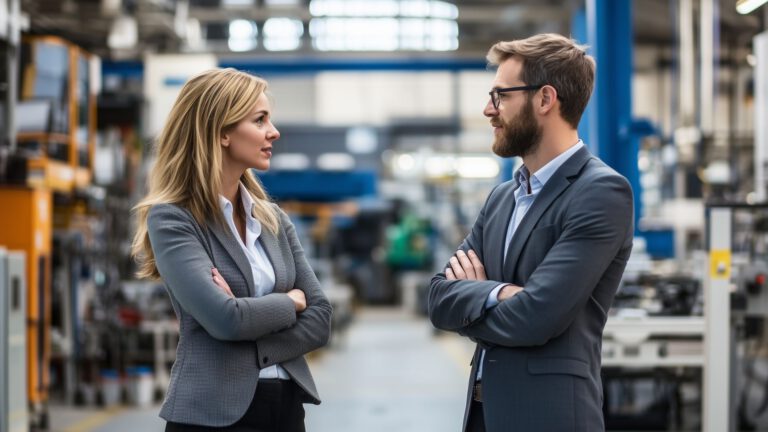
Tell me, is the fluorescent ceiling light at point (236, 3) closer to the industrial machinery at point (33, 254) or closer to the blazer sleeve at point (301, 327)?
the industrial machinery at point (33, 254)

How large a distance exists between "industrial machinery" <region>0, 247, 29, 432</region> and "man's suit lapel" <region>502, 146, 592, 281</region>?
438 centimetres

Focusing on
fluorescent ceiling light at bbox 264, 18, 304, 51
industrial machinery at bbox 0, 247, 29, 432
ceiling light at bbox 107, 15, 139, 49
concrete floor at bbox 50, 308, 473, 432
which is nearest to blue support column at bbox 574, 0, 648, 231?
concrete floor at bbox 50, 308, 473, 432

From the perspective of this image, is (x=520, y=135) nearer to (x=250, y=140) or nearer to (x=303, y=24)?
(x=250, y=140)

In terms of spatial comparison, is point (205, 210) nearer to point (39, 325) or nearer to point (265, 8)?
point (39, 325)

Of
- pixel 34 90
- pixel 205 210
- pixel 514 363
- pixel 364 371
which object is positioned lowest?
pixel 364 371

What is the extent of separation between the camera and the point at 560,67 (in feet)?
7.55

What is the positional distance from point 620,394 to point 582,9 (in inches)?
165

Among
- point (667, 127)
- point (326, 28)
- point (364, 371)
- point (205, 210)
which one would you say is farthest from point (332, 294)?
point (667, 127)

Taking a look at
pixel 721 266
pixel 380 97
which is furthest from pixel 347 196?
pixel 380 97

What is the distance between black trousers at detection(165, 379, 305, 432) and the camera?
2.23m

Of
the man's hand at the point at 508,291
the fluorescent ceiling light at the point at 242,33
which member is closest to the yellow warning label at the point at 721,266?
the man's hand at the point at 508,291

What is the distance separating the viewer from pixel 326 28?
14562 mm

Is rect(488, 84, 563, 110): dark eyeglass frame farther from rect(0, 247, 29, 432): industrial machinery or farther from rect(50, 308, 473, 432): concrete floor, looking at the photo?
rect(50, 308, 473, 432): concrete floor

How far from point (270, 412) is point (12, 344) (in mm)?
4151
